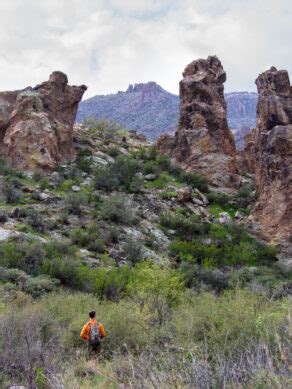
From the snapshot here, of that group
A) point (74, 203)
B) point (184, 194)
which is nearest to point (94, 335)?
point (74, 203)

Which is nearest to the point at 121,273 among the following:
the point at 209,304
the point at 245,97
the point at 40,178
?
the point at 209,304

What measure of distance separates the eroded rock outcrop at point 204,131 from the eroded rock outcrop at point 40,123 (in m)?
8.40

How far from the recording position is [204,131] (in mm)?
35125

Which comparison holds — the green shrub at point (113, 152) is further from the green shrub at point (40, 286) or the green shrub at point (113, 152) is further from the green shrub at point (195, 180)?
the green shrub at point (40, 286)

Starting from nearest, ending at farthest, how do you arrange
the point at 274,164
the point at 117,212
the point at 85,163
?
1. the point at 117,212
2. the point at 274,164
3. the point at 85,163

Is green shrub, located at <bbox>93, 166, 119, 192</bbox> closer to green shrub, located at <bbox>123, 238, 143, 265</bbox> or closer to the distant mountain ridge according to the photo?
green shrub, located at <bbox>123, 238, 143, 265</bbox>

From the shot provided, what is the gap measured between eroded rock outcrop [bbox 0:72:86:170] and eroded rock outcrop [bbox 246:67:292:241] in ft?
44.7

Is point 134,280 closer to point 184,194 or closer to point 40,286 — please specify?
point 40,286

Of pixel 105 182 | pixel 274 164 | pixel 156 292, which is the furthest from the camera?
pixel 105 182

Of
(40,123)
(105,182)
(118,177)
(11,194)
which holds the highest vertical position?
(40,123)

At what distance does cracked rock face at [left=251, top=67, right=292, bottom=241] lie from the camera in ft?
87.6

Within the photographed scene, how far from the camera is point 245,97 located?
171375 mm

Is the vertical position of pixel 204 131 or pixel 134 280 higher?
pixel 204 131

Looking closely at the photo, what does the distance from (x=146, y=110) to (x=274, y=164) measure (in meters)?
106
